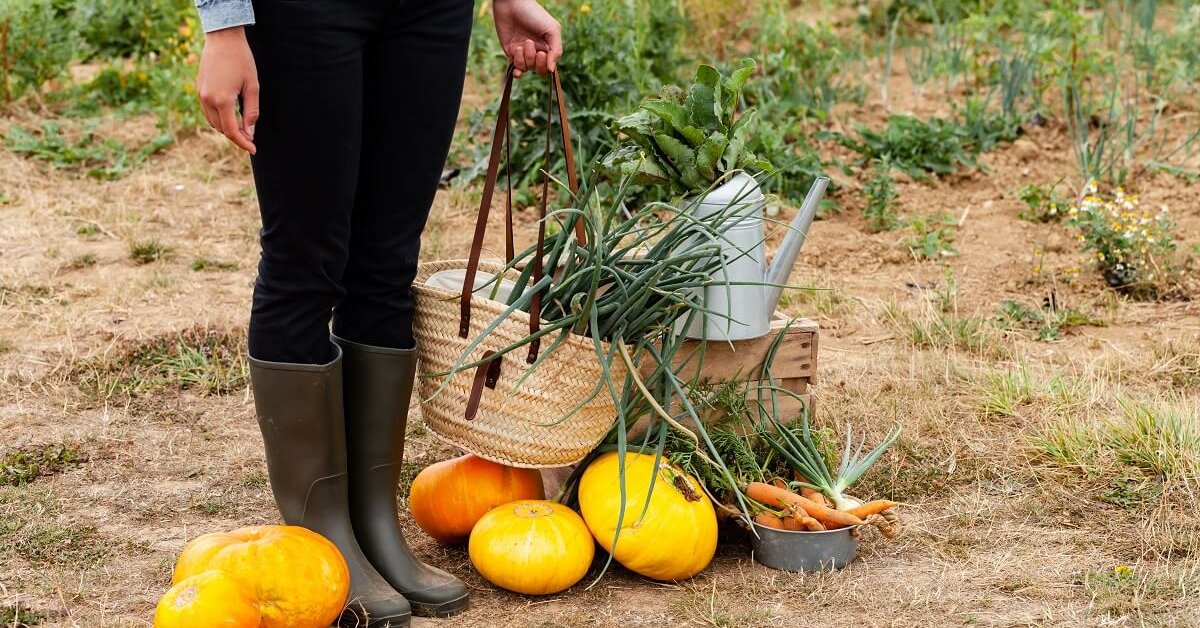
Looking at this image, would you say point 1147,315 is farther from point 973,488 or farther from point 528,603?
point 528,603

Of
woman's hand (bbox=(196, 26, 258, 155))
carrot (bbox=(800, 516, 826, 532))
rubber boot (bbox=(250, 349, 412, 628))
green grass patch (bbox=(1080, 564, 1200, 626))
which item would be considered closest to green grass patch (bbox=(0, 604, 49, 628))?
rubber boot (bbox=(250, 349, 412, 628))

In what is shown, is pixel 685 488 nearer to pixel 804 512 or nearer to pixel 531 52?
pixel 804 512

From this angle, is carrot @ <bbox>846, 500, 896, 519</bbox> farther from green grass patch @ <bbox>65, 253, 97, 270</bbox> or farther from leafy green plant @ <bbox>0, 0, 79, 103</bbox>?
leafy green plant @ <bbox>0, 0, 79, 103</bbox>

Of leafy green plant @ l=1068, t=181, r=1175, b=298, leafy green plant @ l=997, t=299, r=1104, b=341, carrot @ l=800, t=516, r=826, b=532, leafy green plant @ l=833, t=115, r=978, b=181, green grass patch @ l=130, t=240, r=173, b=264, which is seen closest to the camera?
carrot @ l=800, t=516, r=826, b=532

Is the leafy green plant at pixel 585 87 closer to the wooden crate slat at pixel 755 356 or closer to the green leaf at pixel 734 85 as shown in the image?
the green leaf at pixel 734 85

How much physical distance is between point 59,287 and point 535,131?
162 cm

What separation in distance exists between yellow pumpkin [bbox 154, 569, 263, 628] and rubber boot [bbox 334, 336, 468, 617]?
0.31m

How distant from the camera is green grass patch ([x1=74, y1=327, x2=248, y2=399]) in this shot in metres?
2.92

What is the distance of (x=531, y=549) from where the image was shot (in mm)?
1972

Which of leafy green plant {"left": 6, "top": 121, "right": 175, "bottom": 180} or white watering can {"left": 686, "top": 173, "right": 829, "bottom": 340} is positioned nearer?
white watering can {"left": 686, "top": 173, "right": 829, "bottom": 340}

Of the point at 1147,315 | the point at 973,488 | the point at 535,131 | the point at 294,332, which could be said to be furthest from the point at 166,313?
the point at 1147,315

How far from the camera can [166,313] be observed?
11.1 ft

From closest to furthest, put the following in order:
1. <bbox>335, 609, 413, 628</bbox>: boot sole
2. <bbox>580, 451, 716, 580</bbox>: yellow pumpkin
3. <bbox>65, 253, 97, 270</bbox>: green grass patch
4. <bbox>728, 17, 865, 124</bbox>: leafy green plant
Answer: <bbox>335, 609, 413, 628</bbox>: boot sole
<bbox>580, 451, 716, 580</bbox>: yellow pumpkin
<bbox>65, 253, 97, 270</bbox>: green grass patch
<bbox>728, 17, 865, 124</bbox>: leafy green plant

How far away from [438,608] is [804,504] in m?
0.65
